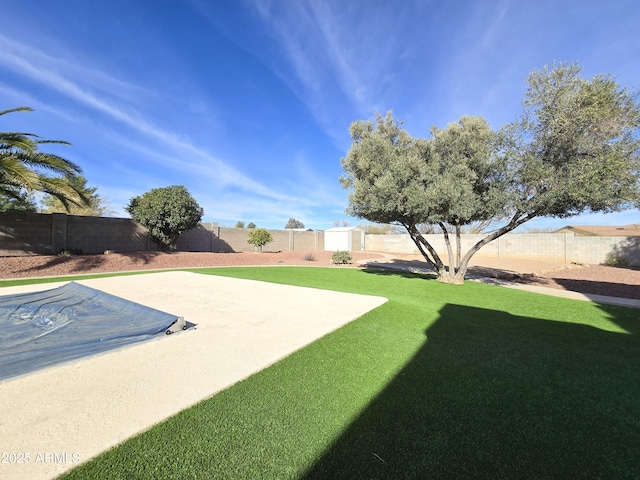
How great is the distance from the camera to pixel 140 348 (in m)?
3.59

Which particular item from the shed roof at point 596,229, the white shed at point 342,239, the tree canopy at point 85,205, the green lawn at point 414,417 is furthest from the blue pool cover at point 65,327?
the shed roof at point 596,229

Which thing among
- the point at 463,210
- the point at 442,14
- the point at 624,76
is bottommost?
the point at 463,210

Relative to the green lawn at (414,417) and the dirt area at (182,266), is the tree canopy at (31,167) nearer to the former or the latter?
the dirt area at (182,266)

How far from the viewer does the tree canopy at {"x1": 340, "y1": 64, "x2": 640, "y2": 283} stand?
6809 millimetres

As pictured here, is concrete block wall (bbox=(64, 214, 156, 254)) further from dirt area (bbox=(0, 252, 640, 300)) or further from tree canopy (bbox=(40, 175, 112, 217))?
tree canopy (bbox=(40, 175, 112, 217))

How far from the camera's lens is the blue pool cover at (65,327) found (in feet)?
10.6

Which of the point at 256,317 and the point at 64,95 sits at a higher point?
the point at 64,95

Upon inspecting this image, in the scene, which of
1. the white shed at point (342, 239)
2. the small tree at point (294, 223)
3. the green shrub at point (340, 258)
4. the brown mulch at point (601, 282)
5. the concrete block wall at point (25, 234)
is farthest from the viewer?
Answer: the small tree at point (294, 223)

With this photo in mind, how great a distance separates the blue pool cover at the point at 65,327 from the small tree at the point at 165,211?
967 centimetres

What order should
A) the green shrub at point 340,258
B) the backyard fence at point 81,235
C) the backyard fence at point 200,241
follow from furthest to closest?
the green shrub at point 340,258, the backyard fence at point 200,241, the backyard fence at point 81,235

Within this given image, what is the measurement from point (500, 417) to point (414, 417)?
706mm

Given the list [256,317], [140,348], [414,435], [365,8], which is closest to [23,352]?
[140,348]

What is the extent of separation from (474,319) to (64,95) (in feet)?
47.7

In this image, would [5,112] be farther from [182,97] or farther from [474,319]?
[474,319]
